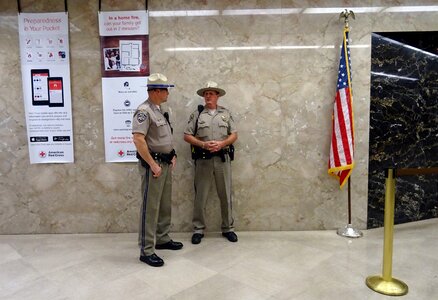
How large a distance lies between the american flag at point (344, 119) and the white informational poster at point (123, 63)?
2.09m

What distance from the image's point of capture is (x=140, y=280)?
8.54 feet

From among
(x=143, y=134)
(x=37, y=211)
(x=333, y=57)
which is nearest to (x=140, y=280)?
(x=143, y=134)

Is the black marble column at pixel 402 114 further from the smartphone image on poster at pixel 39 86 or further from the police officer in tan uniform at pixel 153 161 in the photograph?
the smartphone image on poster at pixel 39 86

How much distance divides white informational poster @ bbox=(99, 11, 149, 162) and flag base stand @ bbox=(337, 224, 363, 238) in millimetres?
2632

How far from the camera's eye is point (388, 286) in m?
2.43

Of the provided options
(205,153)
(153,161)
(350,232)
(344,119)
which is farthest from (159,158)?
(350,232)

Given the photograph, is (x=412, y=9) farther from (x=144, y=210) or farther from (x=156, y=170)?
(x=144, y=210)

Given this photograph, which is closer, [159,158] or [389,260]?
[389,260]

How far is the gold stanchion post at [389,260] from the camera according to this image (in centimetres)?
239

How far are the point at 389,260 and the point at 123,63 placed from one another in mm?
3118

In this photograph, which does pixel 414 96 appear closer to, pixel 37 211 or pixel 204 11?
pixel 204 11

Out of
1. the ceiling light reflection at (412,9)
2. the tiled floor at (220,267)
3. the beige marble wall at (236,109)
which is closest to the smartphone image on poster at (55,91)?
the beige marble wall at (236,109)

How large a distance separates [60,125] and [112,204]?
1.05 metres

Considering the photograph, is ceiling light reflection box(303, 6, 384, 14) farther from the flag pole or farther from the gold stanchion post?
the gold stanchion post
